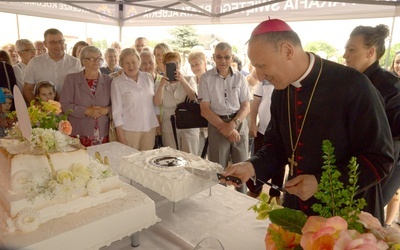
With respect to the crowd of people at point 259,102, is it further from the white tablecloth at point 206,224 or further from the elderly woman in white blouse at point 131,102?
the white tablecloth at point 206,224

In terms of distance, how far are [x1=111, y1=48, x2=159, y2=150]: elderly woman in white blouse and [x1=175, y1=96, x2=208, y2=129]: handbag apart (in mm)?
320

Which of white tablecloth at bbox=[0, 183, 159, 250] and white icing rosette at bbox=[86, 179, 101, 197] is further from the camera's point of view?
white icing rosette at bbox=[86, 179, 101, 197]

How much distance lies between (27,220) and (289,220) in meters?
1.05

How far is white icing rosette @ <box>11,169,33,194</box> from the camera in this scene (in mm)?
1289

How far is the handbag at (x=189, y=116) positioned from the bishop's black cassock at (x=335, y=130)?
1828 mm

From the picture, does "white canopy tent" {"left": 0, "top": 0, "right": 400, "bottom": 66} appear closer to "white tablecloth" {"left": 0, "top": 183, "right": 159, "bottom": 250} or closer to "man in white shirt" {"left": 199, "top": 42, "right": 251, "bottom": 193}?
"man in white shirt" {"left": 199, "top": 42, "right": 251, "bottom": 193}

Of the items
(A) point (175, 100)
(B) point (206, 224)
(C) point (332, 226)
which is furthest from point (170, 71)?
(C) point (332, 226)

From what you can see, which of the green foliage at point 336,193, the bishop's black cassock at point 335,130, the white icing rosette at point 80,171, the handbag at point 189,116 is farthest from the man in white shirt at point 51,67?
the green foliage at point 336,193

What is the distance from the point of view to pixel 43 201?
4.28 feet

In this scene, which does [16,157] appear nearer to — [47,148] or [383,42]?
[47,148]

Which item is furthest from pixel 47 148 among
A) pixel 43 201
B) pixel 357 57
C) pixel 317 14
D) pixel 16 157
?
pixel 317 14

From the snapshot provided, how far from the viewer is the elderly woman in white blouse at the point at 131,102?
10.7 ft

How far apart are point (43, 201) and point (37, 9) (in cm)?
502

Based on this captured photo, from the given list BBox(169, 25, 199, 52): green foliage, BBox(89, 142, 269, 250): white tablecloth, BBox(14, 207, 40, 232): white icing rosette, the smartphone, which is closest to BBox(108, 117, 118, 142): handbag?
the smartphone
